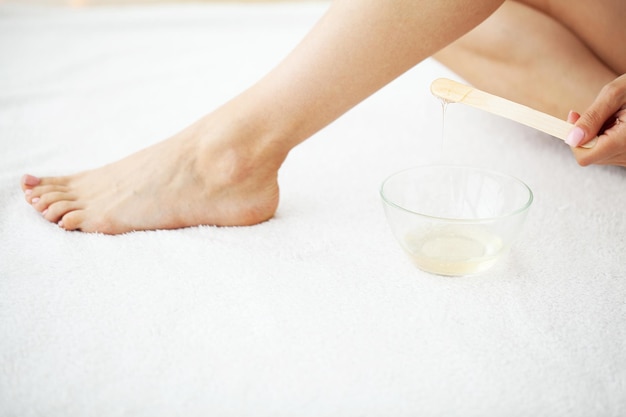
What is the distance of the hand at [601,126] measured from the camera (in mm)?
680

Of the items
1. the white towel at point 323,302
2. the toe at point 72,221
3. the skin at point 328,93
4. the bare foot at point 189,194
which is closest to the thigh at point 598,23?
the skin at point 328,93

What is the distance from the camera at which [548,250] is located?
2.71ft

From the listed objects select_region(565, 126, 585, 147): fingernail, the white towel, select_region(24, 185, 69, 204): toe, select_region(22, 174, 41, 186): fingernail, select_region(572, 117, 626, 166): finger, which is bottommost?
the white towel

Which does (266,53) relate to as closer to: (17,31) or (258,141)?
(17,31)

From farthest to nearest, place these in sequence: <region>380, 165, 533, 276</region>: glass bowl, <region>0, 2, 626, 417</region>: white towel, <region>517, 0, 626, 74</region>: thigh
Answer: <region>517, 0, 626, 74</region>: thigh, <region>380, 165, 533, 276</region>: glass bowl, <region>0, 2, 626, 417</region>: white towel

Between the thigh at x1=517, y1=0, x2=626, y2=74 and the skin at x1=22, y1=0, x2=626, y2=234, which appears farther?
the thigh at x1=517, y1=0, x2=626, y2=74

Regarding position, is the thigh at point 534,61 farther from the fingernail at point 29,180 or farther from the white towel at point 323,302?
the fingernail at point 29,180

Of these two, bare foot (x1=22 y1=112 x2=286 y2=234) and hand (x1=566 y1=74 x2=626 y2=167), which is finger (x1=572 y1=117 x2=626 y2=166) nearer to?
hand (x1=566 y1=74 x2=626 y2=167)

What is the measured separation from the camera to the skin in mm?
757

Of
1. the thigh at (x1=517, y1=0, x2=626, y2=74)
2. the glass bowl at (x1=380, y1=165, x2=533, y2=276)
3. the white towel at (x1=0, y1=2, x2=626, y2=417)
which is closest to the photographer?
the white towel at (x1=0, y1=2, x2=626, y2=417)

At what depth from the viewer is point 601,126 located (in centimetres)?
70

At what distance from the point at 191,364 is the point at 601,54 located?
773 millimetres

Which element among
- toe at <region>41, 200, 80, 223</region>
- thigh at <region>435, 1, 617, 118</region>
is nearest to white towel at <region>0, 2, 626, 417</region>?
toe at <region>41, 200, 80, 223</region>

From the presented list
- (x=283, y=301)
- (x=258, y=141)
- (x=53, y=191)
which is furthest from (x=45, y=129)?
(x=283, y=301)
